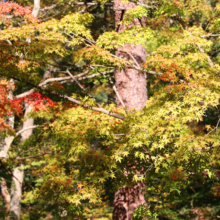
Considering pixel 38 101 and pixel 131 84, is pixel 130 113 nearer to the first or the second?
pixel 131 84

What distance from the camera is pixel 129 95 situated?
6086mm

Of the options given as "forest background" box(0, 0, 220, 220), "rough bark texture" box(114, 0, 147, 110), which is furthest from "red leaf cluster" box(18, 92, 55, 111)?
"rough bark texture" box(114, 0, 147, 110)

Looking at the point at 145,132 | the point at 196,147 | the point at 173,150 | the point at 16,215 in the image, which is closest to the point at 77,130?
the point at 145,132

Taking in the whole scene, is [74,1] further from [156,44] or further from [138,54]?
[138,54]

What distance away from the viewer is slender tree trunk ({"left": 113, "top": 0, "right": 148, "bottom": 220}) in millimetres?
5434

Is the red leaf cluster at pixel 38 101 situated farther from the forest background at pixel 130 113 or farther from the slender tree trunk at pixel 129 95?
the slender tree trunk at pixel 129 95

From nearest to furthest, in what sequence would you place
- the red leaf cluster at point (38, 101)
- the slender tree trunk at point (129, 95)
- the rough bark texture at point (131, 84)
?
1. the slender tree trunk at point (129, 95)
2. the rough bark texture at point (131, 84)
3. the red leaf cluster at point (38, 101)

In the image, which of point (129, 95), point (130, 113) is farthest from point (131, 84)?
point (130, 113)

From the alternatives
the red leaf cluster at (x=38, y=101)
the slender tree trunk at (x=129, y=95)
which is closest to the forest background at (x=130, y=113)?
the slender tree trunk at (x=129, y=95)

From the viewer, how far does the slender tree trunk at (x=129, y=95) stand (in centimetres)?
543

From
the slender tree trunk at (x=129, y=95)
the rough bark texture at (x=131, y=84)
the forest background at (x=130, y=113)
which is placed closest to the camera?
the forest background at (x=130, y=113)

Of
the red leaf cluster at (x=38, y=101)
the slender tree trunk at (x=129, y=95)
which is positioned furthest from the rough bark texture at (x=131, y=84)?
the red leaf cluster at (x=38, y=101)

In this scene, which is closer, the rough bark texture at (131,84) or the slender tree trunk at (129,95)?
the slender tree trunk at (129,95)

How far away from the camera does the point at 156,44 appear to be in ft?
34.6
